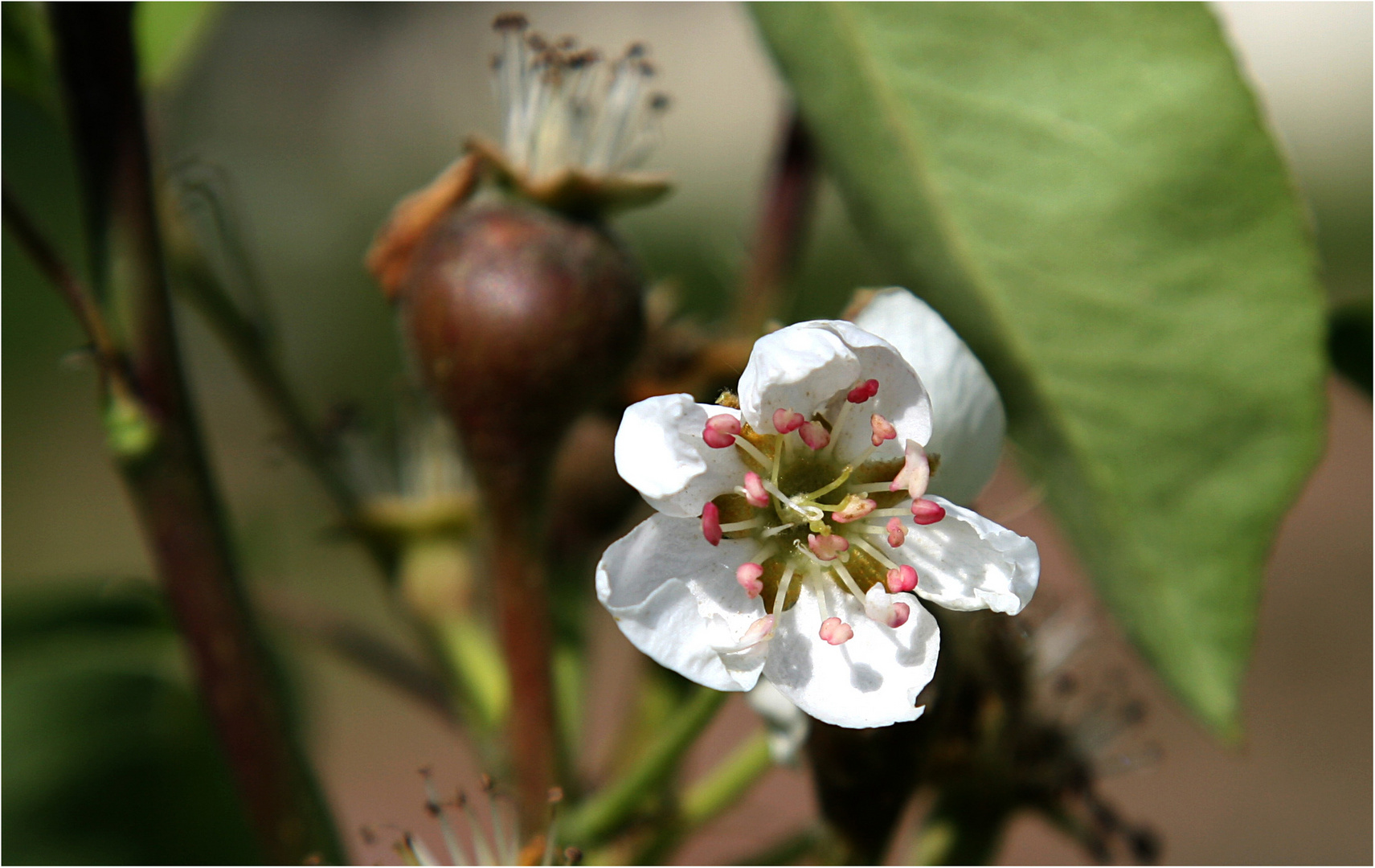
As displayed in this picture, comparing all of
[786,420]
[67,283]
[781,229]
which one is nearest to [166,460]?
[67,283]

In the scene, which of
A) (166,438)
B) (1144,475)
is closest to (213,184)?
(166,438)

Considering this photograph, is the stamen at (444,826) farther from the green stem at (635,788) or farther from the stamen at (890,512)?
the stamen at (890,512)

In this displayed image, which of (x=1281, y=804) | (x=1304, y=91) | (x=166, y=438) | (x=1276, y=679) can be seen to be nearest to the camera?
(x=166, y=438)

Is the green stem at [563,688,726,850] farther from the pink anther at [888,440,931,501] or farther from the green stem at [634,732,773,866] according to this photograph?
the pink anther at [888,440,931,501]

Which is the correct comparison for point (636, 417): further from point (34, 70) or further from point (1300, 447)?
point (34, 70)

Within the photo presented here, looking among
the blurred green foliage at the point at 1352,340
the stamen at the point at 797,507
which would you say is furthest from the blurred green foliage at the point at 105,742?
the blurred green foliage at the point at 1352,340

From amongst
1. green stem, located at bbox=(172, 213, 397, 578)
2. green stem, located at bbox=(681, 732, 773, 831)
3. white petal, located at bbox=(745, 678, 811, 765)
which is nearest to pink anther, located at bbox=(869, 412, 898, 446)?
white petal, located at bbox=(745, 678, 811, 765)

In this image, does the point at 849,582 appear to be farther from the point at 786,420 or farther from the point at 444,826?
the point at 444,826
